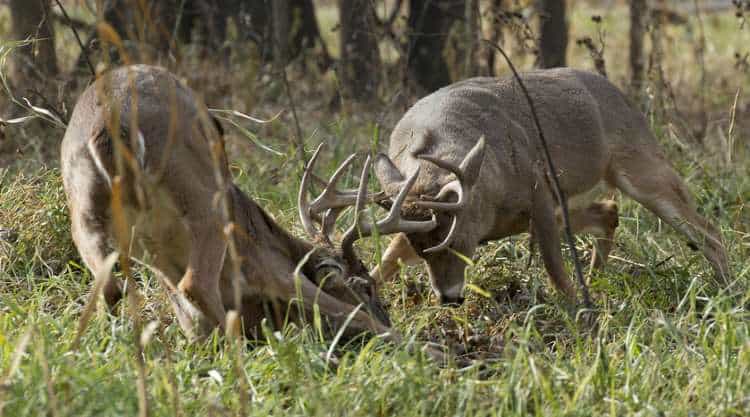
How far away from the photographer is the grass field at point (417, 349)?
3.96 m

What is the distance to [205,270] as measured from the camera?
4.66m

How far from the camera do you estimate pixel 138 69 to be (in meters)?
4.82

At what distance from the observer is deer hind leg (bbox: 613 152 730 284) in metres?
6.62

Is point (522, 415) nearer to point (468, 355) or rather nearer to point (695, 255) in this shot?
point (468, 355)

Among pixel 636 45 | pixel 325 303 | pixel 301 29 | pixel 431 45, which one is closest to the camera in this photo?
pixel 325 303

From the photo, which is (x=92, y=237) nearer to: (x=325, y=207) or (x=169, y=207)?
(x=169, y=207)

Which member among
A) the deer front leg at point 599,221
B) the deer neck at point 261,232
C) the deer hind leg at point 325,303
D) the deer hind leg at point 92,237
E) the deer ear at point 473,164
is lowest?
the deer front leg at point 599,221

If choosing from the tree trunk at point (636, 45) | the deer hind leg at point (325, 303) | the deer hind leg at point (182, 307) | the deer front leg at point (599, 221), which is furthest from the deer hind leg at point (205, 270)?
the tree trunk at point (636, 45)

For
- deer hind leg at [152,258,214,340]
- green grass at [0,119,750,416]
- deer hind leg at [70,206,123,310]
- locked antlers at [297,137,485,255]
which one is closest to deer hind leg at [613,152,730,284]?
green grass at [0,119,750,416]

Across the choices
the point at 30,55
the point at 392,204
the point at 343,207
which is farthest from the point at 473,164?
the point at 30,55

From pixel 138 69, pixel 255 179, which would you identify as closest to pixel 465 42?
pixel 255 179

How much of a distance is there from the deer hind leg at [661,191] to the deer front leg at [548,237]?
70 centimetres

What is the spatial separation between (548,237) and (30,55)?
434 centimetres

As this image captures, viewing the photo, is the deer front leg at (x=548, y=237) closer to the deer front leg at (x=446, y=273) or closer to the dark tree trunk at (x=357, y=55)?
the deer front leg at (x=446, y=273)
